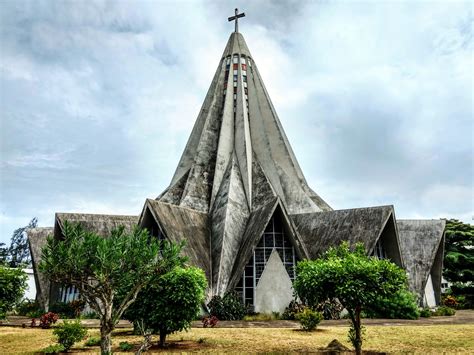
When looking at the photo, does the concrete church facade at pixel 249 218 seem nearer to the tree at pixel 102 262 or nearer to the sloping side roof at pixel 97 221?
the sloping side roof at pixel 97 221

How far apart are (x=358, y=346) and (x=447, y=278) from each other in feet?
101

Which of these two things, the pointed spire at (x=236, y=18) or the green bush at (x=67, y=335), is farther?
the pointed spire at (x=236, y=18)

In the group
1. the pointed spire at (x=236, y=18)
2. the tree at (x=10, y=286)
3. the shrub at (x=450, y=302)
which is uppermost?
the pointed spire at (x=236, y=18)

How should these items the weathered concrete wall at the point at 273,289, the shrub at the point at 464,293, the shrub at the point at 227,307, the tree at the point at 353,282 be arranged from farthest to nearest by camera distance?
the shrub at the point at 464,293, the weathered concrete wall at the point at 273,289, the shrub at the point at 227,307, the tree at the point at 353,282

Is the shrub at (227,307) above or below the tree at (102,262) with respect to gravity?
below

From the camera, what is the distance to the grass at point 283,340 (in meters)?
11.8

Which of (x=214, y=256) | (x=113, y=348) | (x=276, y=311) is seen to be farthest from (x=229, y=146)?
(x=113, y=348)

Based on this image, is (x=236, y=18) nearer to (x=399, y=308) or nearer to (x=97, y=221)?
(x=97, y=221)

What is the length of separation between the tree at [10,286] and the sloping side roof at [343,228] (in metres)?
16.0

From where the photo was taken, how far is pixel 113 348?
38.9 ft

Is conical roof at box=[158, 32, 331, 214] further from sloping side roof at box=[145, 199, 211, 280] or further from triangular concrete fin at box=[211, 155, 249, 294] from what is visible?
sloping side roof at box=[145, 199, 211, 280]

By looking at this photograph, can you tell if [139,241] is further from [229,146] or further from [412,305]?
[229,146]

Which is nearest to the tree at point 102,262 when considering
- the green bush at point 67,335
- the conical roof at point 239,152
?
the green bush at point 67,335

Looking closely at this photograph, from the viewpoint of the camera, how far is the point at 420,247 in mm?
29000
